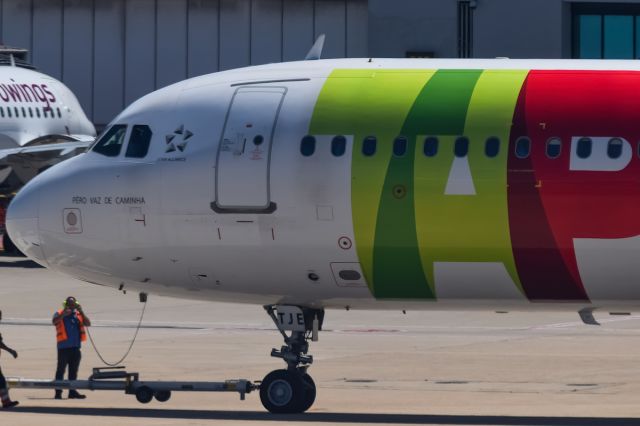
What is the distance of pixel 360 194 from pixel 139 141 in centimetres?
372

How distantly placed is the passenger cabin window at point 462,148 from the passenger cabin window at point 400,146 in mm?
709

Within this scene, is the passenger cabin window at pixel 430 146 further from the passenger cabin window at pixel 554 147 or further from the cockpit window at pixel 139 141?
the cockpit window at pixel 139 141

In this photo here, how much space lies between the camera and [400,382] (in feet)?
95.4

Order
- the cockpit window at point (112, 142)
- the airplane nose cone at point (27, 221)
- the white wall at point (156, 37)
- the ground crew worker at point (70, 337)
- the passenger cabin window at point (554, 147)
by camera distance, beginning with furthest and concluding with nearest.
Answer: the white wall at point (156, 37), the ground crew worker at point (70, 337), the cockpit window at point (112, 142), the airplane nose cone at point (27, 221), the passenger cabin window at point (554, 147)

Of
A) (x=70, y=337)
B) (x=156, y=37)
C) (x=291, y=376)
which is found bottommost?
(x=291, y=376)

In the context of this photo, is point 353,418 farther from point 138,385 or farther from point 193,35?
point 193,35

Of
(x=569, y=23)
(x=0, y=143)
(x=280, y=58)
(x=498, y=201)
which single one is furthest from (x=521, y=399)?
(x=280, y=58)

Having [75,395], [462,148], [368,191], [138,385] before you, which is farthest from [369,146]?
[75,395]

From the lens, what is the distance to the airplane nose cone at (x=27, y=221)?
2494 centimetres

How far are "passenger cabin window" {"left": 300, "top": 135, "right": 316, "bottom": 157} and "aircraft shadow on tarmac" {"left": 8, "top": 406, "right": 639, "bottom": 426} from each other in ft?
12.4

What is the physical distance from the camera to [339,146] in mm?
23547

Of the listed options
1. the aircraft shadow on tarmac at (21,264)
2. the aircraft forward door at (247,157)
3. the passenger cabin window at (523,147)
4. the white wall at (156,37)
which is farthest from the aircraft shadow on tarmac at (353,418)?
the white wall at (156,37)

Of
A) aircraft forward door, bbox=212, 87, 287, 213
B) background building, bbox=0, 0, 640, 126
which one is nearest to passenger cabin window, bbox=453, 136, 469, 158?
aircraft forward door, bbox=212, 87, 287, 213

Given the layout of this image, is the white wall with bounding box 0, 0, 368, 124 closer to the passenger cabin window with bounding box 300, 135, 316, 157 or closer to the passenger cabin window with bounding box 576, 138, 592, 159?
the passenger cabin window with bounding box 300, 135, 316, 157
